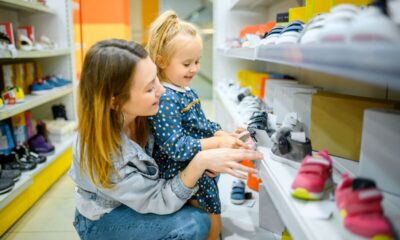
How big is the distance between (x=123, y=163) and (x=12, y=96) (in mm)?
1440

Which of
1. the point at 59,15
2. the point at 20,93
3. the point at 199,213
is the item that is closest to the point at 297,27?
the point at 199,213

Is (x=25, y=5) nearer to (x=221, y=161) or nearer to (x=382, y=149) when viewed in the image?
(x=221, y=161)

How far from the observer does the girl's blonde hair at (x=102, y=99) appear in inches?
42.2

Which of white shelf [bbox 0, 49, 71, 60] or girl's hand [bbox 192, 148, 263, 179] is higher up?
white shelf [bbox 0, 49, 71, 60]

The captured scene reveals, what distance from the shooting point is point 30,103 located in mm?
2307

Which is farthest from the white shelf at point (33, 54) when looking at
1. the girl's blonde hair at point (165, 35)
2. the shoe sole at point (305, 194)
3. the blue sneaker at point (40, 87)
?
the shoe sole at point (305, 194)

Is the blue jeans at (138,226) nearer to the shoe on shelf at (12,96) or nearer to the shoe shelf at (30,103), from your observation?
the shoe shelf at (30,103)

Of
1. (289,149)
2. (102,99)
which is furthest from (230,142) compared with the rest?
(102,99)

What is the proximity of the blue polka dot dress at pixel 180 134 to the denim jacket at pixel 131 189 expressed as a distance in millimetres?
97

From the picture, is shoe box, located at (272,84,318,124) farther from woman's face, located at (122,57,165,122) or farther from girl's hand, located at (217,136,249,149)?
woman's face, located at (122,57,165,122)

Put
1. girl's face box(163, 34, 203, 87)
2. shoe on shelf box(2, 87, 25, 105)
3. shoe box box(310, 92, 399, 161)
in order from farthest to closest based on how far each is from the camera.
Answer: shoe on shelf box(2, 87, 25, 105) → girl's face box(163, 34, 203, 87) → shoe box box(310, 92, 399, 161)

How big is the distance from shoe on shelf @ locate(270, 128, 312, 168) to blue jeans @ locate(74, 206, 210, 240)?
0.39 metres

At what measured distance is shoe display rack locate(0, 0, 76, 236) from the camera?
1.93 m

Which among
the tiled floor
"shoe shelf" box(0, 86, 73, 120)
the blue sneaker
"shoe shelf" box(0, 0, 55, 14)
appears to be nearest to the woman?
the tiled floor
